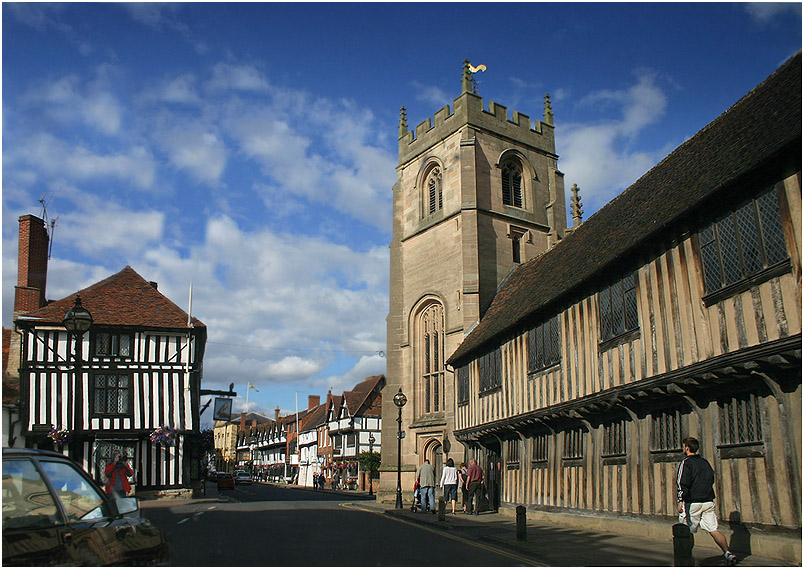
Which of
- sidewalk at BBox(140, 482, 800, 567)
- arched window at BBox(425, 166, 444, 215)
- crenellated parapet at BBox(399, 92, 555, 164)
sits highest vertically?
crenellated parapet at BBox(399, 92, 555, 164)

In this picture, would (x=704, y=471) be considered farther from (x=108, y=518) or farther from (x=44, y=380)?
(x=44, y=380)

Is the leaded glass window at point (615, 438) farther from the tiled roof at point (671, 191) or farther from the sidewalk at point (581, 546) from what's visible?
the tiled roof at point (671, 191)

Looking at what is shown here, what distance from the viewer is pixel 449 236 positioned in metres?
28.1

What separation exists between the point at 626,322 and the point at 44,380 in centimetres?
2131

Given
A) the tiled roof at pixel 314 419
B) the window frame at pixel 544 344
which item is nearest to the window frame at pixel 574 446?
the window frame at pixel 544 344

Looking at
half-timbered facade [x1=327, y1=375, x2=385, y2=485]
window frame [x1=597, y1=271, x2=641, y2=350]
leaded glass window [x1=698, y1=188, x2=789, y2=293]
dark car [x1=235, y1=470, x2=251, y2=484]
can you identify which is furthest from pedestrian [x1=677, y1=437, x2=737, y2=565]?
dark car [x1=235, y1=470, x2=251, y2=484]

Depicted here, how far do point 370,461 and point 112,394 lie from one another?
2516cm

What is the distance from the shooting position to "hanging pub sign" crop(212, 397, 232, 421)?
30297 millimetres

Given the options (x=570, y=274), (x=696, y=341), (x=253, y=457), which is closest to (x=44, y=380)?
(x=570, y=274)

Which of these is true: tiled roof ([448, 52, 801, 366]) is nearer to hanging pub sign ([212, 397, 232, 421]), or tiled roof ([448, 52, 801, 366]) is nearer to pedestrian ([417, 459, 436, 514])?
pedestrian ([417, 459, 436, 514])

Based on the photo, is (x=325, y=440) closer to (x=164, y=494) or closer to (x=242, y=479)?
(x=242, y=479)

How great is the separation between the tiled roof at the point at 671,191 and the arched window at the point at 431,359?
567cm

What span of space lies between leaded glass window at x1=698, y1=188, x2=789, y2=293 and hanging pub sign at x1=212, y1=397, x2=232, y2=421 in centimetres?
2401

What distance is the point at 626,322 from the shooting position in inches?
509
